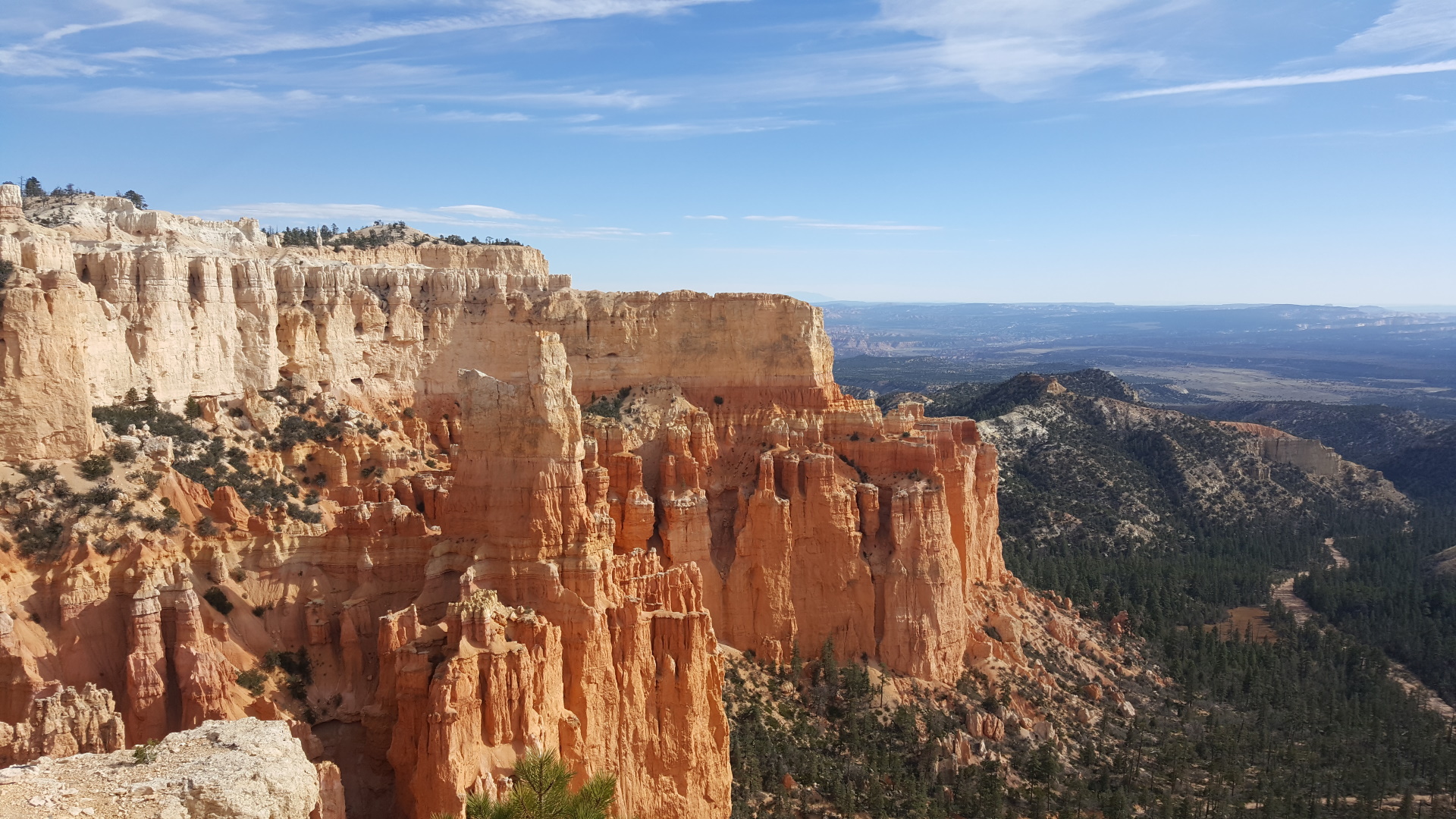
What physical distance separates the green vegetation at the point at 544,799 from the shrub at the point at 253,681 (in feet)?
26.9

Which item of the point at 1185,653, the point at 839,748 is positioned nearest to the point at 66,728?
the point at 839,748

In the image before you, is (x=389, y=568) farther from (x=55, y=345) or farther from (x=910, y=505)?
(x=910, y=505)

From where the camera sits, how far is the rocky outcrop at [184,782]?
658 inches

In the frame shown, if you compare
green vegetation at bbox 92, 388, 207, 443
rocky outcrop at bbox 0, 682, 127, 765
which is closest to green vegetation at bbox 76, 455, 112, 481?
green vegetation at bbox 92, 388, 207, 443

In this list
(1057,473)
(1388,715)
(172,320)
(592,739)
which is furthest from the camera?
(1057,473)

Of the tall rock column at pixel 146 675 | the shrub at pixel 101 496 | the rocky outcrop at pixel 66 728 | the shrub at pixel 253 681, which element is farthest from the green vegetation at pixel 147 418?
the rocky outcrop at pixel 66 728

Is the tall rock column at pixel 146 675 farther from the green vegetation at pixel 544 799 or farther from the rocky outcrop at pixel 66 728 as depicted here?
the green vegetation at pixel 544 799

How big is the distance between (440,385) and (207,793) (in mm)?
43386

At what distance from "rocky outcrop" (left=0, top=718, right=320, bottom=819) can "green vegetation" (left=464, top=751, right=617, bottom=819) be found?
5167mm

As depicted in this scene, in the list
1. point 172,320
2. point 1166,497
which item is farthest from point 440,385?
point 1166,497

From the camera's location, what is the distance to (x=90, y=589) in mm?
30016

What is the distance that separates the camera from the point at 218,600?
32625 mm

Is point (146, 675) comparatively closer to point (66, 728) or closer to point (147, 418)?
point (66, 728)

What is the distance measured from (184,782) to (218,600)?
16.2m
